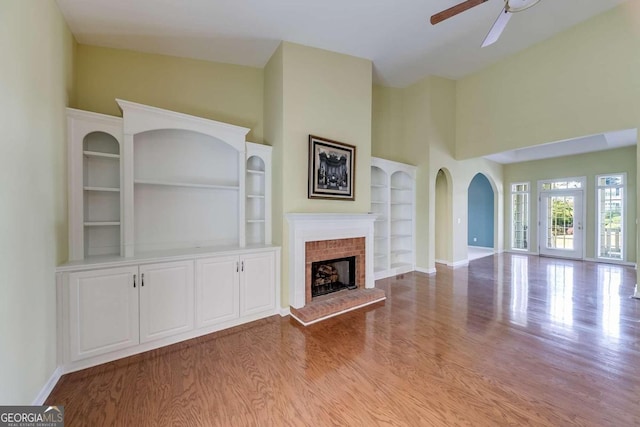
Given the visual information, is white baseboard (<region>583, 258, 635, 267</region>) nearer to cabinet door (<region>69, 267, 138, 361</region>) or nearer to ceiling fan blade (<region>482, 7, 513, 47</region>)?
ceiling fan blade (<region>482, 7, 513, 47</region>)

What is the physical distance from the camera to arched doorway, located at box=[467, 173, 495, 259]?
28.0ft

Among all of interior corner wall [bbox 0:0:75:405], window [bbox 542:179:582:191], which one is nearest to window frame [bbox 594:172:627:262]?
window [bbox 542:179:582:191]

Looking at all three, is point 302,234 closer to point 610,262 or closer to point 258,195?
point 258,195

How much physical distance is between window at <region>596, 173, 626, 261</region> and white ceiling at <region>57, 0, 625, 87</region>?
468cm

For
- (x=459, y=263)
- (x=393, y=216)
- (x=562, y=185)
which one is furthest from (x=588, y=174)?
(x=393, y=216)

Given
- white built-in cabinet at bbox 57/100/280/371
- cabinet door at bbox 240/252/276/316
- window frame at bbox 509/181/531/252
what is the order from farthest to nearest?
window frame at bbox 509/181/531/252 < cabinet door at bbox 240/252/276/316 < white built-in cabinet at bbox 57/100/280/371

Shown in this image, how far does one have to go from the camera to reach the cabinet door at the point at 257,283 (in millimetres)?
3049

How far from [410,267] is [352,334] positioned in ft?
10.7

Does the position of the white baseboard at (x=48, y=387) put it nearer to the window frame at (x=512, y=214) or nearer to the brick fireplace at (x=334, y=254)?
the brick fireplace at (x=334, y=254)

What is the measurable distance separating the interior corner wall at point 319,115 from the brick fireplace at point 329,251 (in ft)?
0.51

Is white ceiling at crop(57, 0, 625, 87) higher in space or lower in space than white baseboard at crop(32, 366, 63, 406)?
higher

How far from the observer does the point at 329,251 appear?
3.64 metres

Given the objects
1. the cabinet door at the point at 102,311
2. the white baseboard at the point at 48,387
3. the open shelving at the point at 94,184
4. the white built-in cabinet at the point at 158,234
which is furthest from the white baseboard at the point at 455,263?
the white baseboard at the point at 48,387

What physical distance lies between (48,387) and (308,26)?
167 inches
